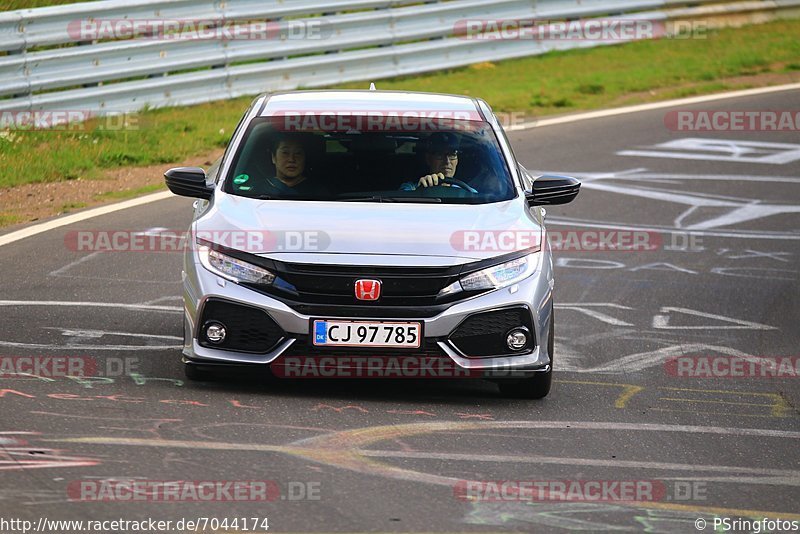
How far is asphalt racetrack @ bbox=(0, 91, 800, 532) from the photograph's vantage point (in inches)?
216

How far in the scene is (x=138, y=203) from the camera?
1316 cm

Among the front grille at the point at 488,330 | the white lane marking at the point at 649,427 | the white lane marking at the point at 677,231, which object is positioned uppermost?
the front grille at the point at 488,330

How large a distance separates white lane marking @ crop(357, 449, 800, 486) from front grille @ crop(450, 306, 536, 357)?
99cm

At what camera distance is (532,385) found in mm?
7480

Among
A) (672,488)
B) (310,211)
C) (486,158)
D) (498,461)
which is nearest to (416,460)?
(498,461)

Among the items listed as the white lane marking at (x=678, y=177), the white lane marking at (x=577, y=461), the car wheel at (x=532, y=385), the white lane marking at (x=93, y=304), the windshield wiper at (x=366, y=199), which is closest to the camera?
the white lane marking at (x=577, y=461)

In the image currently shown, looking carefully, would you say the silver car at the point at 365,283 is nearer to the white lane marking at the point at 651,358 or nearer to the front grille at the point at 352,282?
the front grille at the point at 352,282

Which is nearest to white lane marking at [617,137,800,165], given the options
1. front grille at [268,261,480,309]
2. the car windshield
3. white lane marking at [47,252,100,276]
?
white lane marking at [47,252,100,276]

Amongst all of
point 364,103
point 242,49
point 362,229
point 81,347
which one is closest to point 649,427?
point 362,229

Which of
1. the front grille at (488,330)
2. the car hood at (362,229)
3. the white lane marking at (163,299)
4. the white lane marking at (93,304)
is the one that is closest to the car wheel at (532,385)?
the front grille at (488,330)

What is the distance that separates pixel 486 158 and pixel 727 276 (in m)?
3.93

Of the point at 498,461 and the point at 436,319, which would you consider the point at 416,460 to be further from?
the point at 436,319

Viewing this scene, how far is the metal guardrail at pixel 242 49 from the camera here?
1553cm

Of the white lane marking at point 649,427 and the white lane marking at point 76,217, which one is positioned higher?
the white lane marking at point 76,217
